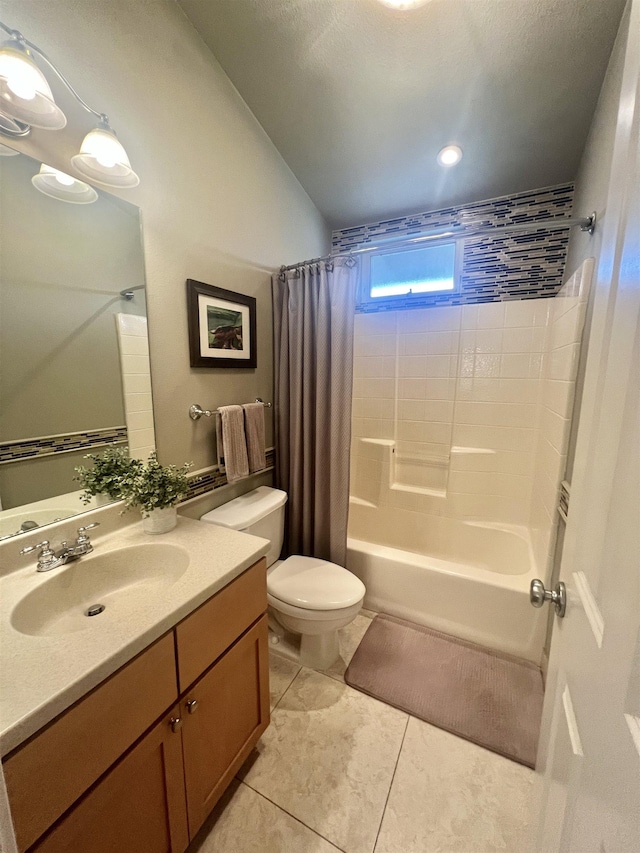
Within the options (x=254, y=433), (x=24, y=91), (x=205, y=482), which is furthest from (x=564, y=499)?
(x=24, y=91)

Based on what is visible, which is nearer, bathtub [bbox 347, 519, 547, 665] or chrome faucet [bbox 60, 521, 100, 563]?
chrome faucet [bbox 60, 521, 100, 563]

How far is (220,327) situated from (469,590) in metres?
1.79

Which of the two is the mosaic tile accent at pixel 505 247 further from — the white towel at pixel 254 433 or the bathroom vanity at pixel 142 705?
the bathroom vanity at pixel 142 705

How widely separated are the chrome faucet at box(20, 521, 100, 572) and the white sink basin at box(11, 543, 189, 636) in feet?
0.06

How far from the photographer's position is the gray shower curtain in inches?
67.7

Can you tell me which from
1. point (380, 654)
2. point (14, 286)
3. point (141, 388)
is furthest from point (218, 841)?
point (14, 286)

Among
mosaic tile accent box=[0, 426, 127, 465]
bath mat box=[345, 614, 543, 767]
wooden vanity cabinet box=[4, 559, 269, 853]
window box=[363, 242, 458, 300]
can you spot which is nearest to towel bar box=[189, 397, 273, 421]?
mosaic tile accent box=[0, 426, 127, 465]

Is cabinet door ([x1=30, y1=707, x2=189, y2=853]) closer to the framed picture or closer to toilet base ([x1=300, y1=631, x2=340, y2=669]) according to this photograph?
toilet base ([x1=300, y1=631, x2=340, y2=669])

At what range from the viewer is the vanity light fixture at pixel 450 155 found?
172 centimetres

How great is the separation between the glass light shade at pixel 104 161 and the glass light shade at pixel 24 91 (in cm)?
9

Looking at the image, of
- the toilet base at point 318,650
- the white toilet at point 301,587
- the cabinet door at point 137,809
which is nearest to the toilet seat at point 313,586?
the white toilet at point 301,587

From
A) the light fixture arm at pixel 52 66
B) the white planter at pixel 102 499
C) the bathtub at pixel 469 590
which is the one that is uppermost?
the light fixture arm at pixel 52 66

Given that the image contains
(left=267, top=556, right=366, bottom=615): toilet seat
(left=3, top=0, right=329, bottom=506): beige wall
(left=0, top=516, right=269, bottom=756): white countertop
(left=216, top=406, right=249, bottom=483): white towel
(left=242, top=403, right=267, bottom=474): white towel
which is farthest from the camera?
(left=242, top=403, right=267, bottom=474): white towel

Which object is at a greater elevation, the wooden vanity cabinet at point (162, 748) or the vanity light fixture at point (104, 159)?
the vanity light fixture at point (104, 159)
